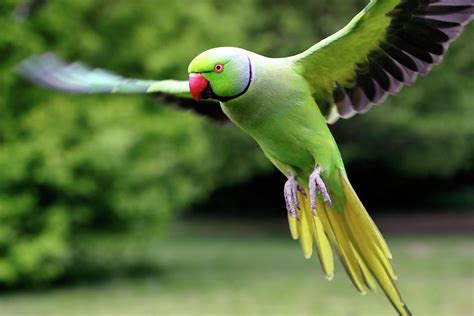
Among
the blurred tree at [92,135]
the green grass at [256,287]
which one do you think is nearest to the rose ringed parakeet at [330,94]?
the green grass at [256,287]

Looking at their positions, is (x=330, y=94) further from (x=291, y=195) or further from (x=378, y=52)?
(x=291, y=195)

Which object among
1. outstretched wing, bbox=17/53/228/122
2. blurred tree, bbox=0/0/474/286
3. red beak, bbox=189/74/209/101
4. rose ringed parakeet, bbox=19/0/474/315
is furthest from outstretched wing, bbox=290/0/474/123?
blurred tree, bbox=0/0/474/286

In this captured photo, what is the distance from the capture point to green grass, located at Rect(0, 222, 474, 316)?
10789mm

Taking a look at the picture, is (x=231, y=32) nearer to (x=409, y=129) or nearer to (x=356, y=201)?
(x=409, y=129)

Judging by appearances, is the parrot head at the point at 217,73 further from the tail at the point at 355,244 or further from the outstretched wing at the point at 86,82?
the outstretched wing at the point at 86,82

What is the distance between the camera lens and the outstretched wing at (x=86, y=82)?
4180 mm

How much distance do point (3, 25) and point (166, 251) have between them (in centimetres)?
724

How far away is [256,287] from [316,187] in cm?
935

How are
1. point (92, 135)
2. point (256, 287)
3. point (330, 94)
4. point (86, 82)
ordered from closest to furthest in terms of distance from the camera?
point (330, 94), point (86, 82), point (92, 135), point (256, 287)

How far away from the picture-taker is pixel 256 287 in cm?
1251

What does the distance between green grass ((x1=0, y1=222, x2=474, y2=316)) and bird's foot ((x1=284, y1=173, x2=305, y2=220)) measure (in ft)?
23.4

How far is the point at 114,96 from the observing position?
12062 mm

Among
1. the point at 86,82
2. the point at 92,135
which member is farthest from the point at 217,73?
the point at 92,135

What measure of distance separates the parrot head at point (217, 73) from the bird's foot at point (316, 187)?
0.57 meters
